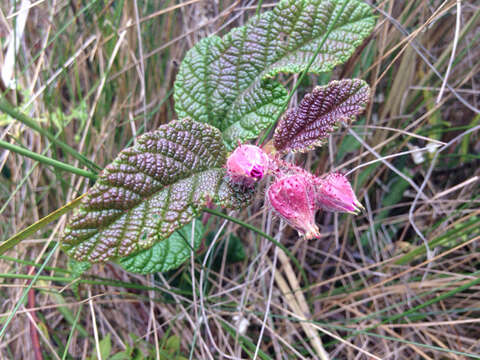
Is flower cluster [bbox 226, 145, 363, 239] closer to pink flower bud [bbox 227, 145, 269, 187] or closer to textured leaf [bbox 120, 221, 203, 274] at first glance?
pink flower bud [bbox 227, 145, 269, 187]

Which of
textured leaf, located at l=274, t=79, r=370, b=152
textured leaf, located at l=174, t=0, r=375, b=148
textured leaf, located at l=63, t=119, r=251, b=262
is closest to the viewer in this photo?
textured leaf, located at l=63, t=119, r=251, b=262

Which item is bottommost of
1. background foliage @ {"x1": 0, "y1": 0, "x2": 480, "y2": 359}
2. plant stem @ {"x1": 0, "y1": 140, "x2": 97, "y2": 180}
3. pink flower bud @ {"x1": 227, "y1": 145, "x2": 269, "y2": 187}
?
background foliage @ {"x1": 0, "y1": 0, "x2": 480, "y2": 359}

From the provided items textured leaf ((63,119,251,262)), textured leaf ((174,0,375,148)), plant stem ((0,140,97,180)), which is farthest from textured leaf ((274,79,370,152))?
plant stem ((0,140,97,180))

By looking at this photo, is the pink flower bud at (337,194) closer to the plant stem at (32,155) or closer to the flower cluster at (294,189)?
the flower cluster at (294,189)

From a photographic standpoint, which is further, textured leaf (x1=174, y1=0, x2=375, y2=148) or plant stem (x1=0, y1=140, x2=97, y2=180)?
textured leaf (x1=174, y1=0, x2=375, y2=148)

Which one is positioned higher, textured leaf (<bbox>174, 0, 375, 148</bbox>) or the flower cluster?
textured leaf (<bbox>174, 0, 375, 148</bbox>)

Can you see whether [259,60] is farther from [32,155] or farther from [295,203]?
[32,155]

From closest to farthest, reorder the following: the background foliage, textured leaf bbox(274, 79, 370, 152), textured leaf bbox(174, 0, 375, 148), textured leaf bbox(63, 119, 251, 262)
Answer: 1. textured leaf bbox(63, 119, 251, 262)
2. textured leaf bbox(274, 79, 370, 152)
3. textured leaf bbox(174, 0, 375, 148)
4. the background foliage
